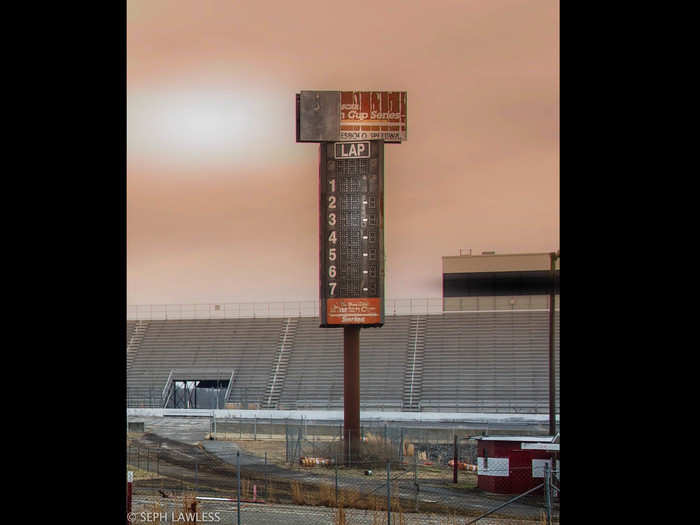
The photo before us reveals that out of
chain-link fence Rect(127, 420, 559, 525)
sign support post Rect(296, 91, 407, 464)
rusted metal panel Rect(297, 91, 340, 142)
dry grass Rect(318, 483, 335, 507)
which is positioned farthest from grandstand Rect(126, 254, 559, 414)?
dry grass Rect(318, 483, 335, 507)

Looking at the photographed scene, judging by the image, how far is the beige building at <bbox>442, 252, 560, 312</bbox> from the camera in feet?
155

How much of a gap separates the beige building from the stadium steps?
861 cm

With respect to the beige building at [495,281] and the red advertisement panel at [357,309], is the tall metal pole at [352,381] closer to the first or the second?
the red advertisement panel at [357,309]

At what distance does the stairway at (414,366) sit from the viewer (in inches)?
1401

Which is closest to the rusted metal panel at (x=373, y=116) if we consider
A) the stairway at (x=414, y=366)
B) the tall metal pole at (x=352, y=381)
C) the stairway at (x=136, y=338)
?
the tall metal pole at (x=352, y=381)

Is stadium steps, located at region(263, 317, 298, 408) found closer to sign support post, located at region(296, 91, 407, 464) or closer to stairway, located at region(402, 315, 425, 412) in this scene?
stairway, located at region(402, 315, 425, 412)

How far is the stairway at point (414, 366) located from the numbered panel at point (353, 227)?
14.0 m

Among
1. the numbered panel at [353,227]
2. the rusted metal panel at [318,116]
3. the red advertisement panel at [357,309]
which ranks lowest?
the red advertisement panel at [357,309]
